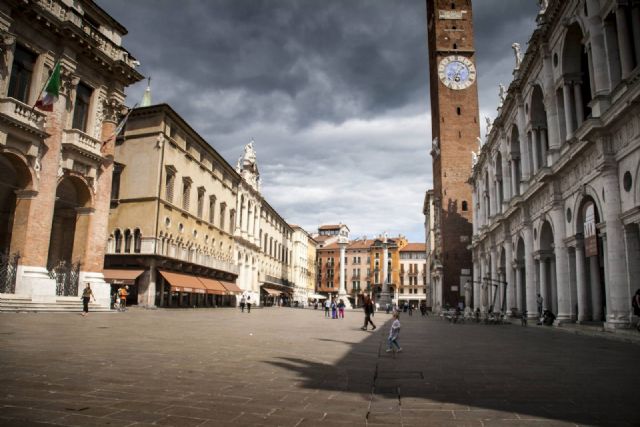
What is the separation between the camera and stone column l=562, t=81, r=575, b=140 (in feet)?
72.5

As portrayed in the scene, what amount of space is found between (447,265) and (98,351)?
1969 inches

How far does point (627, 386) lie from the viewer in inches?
261

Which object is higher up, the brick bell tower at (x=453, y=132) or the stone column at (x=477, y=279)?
the brick bell tower at (x=453, y=132)

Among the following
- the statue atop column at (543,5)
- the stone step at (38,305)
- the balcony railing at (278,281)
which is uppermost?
the statue atop column at (543,5)

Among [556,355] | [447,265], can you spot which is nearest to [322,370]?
[556,355]

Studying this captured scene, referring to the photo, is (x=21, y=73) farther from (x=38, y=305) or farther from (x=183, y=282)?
(x=183, y=282)

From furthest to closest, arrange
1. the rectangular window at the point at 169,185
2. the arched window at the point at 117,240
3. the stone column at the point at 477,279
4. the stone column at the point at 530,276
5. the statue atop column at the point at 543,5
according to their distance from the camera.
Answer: the stone column at the point at 477,279, the rectangular window at the point at 169,185, the arched window at the point at 117,240, the stone column at the point at 530,276, the statue atop column at the point at 543,5

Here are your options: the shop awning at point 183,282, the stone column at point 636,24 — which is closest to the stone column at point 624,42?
the stone column at point 636,24

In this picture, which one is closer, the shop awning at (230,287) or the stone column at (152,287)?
the stone column at (152,287)

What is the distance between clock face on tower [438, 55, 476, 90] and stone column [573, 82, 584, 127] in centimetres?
3644

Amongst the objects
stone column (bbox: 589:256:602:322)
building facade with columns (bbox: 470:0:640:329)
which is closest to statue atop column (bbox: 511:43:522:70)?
building facade with columns (bbox: 470:0:640:329)

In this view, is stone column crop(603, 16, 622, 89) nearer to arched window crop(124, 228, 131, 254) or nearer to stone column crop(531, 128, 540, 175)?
stone column crop(531, 128, 540, 175)

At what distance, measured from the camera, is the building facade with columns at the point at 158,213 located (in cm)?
3509

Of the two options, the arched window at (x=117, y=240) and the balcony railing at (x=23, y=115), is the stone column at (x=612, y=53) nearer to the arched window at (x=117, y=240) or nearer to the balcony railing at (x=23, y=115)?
the balcony railing at (x=23, y=115)
